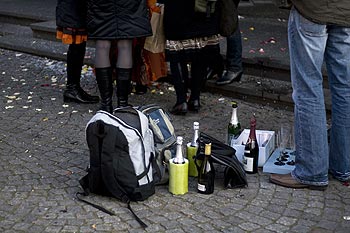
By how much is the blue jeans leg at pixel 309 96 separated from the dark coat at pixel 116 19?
1.64 meters

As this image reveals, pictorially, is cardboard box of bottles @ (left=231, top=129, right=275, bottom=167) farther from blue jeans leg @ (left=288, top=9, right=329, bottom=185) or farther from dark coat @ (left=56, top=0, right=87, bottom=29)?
dark coat @ (left=56, top=0, right=87, bottom=29)

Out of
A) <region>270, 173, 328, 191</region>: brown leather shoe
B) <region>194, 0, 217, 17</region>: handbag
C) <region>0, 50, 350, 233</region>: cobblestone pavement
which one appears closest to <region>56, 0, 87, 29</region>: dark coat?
<region>0, 50, 350, 233</region>: cobblestone pavement

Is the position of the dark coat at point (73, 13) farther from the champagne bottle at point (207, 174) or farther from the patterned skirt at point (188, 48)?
the champagne bottle at point (207, 174)

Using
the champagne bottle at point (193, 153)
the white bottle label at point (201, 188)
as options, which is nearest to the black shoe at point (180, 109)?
the champagne bottle at point (193, 153)

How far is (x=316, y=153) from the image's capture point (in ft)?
14.9

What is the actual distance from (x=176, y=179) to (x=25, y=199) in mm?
1036

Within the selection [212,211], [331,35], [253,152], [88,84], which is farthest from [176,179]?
[88,84]

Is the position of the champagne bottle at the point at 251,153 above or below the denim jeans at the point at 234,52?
below

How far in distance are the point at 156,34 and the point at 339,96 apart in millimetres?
2090

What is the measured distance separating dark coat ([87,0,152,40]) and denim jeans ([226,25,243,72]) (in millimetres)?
1277

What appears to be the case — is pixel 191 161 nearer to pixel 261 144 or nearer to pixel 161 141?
pixel 161 141

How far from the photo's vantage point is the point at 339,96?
462 centimetres

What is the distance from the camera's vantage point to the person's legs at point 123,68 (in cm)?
580

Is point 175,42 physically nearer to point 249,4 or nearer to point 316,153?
point 316,153
